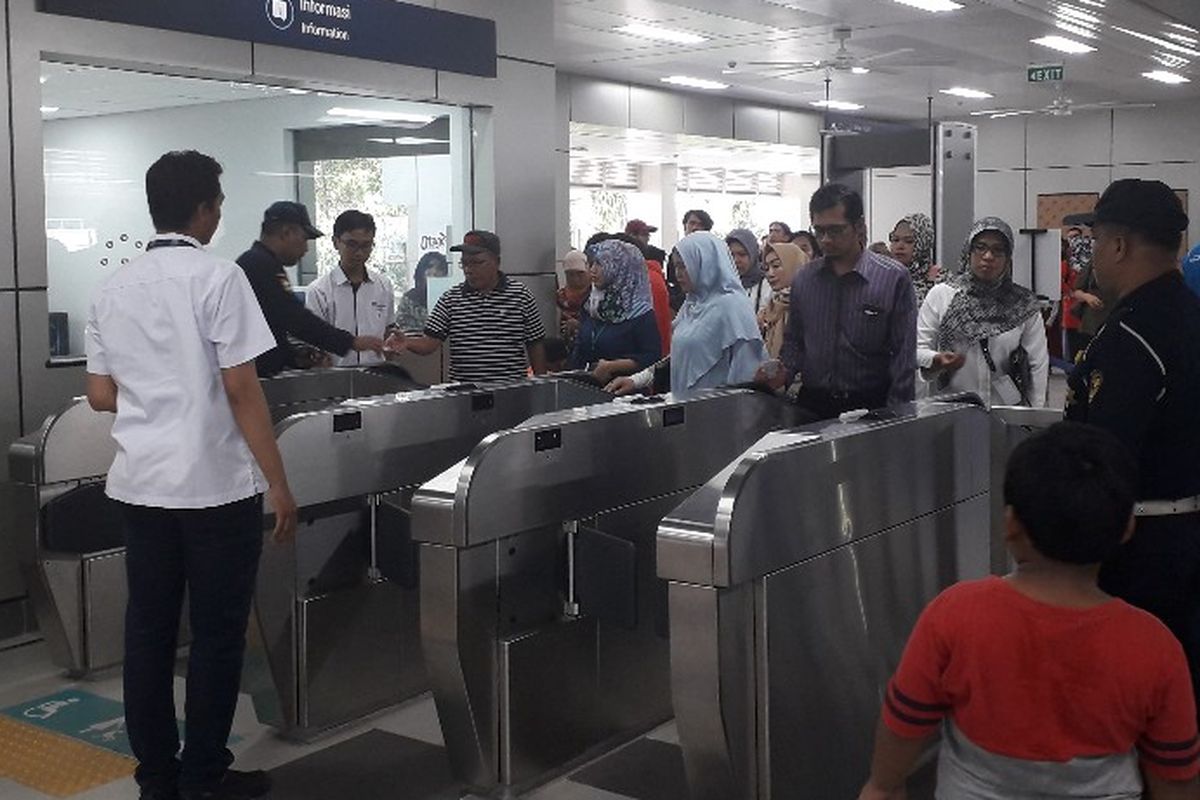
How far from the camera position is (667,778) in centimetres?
376

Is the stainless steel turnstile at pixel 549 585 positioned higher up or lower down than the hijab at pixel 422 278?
lower down

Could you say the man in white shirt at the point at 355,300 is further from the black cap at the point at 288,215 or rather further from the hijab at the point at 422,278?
the hijab at the point at 422,278

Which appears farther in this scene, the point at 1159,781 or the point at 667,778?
the point at 667,778

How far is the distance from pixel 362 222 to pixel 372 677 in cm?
227

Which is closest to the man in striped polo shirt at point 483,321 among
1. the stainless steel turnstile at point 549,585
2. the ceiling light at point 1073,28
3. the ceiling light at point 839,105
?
the stainless steel turnstile at point 549,585

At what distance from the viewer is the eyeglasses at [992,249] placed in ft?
15.4

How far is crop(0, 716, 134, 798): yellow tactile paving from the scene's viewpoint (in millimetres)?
3688

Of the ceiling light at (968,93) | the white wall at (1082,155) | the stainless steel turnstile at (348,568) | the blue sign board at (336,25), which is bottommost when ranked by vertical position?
the stainless steel turnstile at (348,568)

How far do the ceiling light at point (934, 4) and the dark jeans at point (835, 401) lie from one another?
582 cm

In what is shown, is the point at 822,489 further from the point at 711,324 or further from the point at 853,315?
the point at 711,324

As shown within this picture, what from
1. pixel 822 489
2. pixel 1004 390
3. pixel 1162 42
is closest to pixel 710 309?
pixel 1004 390

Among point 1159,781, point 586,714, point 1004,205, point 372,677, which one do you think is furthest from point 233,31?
point 1004,205

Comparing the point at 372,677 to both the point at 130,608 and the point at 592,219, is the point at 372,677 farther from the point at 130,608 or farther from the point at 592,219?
the point at 592,219

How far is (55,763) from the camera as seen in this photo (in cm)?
384
